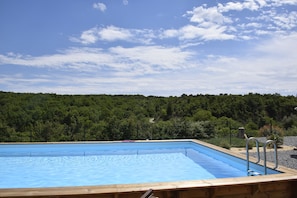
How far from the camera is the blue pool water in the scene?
21.4 feet

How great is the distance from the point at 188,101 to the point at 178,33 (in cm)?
1053

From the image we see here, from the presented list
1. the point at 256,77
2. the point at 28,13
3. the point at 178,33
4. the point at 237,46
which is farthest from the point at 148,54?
the point at 256,77

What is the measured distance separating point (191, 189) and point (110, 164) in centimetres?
465

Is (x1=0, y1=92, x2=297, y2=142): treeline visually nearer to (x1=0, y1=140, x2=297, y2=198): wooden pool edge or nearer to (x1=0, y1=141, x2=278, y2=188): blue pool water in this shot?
(x1=0, y1=141, x2=278, y2=188): blue pool water

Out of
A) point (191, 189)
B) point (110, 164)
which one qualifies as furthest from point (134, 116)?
point (191, 189)

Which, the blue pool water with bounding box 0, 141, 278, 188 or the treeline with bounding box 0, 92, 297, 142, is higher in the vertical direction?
the treeline with bounding box 0, 92, 297, 142

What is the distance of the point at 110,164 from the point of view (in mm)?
8078

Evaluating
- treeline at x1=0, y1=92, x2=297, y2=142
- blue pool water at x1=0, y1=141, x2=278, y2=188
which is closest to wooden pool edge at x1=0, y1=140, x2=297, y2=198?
blue pool water at x1=0, y1=141, x2=278, y2=188

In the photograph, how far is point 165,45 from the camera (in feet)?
39.4

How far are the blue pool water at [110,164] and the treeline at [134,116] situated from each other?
2620 mm

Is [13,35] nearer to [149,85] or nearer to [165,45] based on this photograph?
[165,45]

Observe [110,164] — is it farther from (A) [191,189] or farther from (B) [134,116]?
(B) [134,116]

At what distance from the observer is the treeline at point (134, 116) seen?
12781 mm

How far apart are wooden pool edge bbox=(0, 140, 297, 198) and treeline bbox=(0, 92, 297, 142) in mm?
8221
